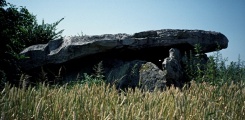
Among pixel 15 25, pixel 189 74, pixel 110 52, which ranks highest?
pixel 15 25

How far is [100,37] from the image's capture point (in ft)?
31.1

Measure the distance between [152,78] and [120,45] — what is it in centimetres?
222

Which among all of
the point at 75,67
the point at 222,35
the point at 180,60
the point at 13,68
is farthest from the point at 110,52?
the point at 222,35

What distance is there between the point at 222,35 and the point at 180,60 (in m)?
2.54

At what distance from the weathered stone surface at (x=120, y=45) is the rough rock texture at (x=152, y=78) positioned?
5.58ft

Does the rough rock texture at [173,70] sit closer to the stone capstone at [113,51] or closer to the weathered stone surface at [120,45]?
the stone capstone at [113,51]

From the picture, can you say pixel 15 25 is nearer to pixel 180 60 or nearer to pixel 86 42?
pixel 86 42

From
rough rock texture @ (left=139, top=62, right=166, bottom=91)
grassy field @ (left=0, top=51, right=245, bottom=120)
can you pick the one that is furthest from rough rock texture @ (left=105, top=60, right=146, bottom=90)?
grassy field @ (left=0, top=51, right=245, bottom=120)

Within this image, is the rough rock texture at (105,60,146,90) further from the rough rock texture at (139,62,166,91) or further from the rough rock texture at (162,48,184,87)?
the rough rock texture at (162,48,184,87)

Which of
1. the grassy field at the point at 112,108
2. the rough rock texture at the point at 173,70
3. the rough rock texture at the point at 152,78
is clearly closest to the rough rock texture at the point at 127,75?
the rough rock texture at the point at 152,78

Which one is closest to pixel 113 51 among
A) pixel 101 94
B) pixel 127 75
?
pixel 127 75

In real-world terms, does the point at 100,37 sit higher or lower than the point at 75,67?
higher

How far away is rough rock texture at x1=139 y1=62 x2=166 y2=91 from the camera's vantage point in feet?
24.1

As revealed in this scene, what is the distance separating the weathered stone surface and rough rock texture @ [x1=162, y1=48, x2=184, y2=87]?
1.08m
